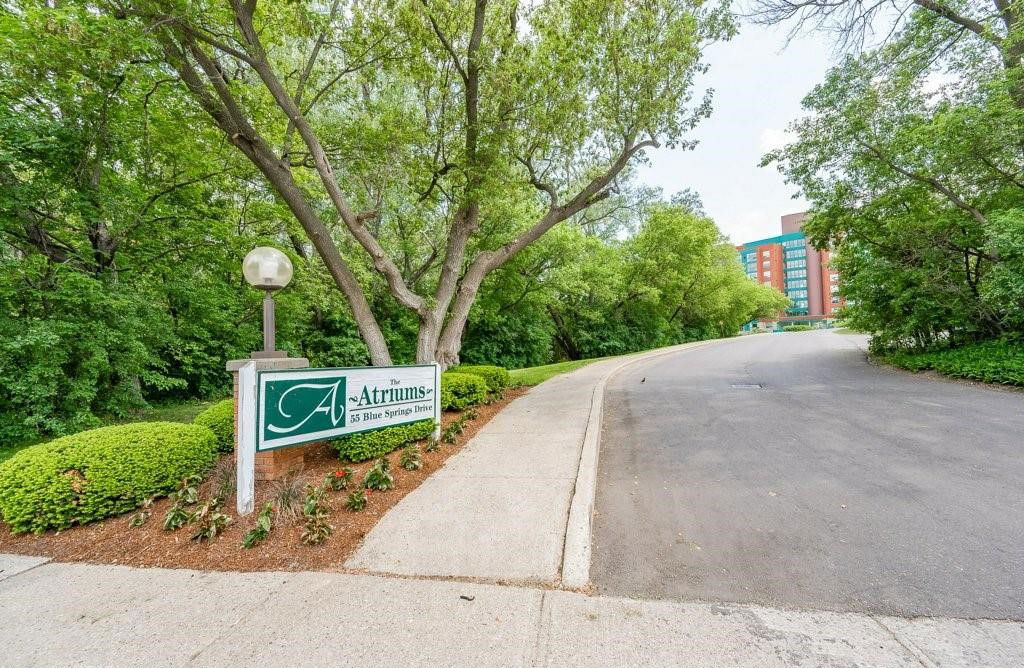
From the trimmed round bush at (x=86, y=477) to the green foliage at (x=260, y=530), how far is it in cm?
138

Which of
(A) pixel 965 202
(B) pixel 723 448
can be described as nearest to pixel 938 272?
(A) pixel 965 202

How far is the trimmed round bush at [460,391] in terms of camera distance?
21.2 ft

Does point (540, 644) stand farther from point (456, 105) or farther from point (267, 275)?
point (456, 105)

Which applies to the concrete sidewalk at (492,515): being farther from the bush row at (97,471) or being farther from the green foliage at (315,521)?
the bush row at (97,471)

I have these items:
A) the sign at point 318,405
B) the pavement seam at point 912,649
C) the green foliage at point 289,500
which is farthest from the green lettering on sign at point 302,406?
the pavement seam at point 912,649

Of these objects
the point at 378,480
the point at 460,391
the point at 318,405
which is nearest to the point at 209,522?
the point at 318,405

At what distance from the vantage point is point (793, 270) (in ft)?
294

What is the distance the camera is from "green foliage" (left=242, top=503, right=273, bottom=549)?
2842mm

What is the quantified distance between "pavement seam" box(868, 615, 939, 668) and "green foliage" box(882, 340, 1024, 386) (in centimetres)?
908

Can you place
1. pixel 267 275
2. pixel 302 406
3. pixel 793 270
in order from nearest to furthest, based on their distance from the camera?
pixel 302 406, pixel 267 275, pixel 793 270

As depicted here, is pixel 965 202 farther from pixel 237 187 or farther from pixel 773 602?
pixel 237 187

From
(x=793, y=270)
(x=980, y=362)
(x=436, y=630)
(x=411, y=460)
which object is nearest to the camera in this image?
(x=436, y=630)

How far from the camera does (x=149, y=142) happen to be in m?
6.43

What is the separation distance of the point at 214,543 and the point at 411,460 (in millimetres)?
1819
